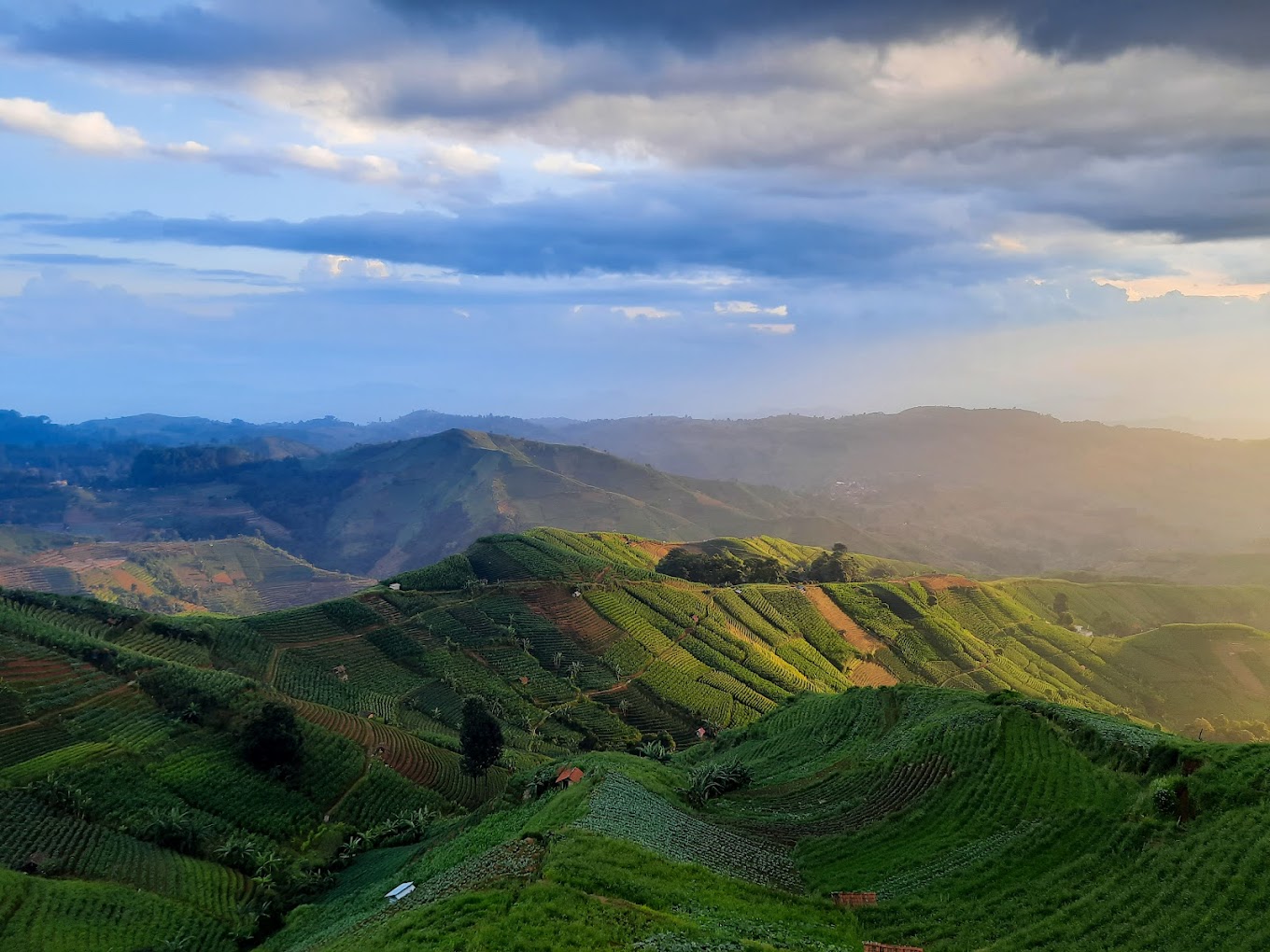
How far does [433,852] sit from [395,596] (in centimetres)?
6869

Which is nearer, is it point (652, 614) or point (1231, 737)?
point (1231, 737)

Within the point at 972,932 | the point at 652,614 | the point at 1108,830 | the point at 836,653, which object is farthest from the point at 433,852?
the point at 836,653

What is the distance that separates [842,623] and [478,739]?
8251 cm

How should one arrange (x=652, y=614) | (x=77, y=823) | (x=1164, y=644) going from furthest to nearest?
(x=1164, y=644) → (x=652, y=614) → (x=77, y=823)

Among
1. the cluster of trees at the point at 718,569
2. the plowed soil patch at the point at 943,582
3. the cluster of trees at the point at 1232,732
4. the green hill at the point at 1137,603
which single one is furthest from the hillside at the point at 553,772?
the green hill at the point at 1137,603

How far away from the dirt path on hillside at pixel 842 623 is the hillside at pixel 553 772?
1.43m

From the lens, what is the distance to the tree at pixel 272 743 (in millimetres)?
60938

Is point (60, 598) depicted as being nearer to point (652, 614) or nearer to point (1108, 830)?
point (652, 614)

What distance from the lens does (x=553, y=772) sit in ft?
161

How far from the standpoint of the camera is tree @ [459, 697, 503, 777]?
6531cm

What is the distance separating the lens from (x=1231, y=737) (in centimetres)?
9238

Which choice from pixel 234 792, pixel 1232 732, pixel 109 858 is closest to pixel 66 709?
pixel 234 792

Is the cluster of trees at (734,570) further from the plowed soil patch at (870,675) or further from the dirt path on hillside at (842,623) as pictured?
the plowed soil patch at (870,675)

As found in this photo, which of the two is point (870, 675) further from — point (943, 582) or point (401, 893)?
point (401, 893)
